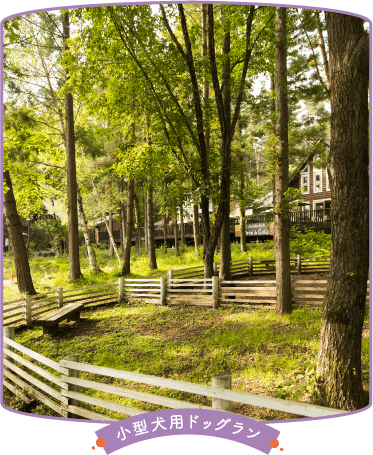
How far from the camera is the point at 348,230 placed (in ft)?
8.89

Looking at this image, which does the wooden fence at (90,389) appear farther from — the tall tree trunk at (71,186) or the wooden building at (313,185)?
the wooden building at (313,185)

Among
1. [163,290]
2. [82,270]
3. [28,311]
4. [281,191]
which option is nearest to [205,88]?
[281,191]

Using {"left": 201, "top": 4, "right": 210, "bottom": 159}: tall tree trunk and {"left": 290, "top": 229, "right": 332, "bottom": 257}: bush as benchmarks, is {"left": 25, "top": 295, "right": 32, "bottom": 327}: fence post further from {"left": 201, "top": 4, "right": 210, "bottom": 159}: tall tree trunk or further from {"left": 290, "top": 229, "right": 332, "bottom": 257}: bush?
{"left": 290, "top": 229, "right": 332, "bottom": 257}: bush

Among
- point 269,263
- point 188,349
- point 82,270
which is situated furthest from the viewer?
point 269,263

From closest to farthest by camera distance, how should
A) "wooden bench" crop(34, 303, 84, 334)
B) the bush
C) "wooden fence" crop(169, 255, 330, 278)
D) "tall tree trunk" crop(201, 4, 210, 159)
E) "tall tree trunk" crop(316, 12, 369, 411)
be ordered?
"wooden bench" crop(34, 303, 84, 334) < "tall tree trunk" crop(316, 12, 369, 411) < the bush < "tall tree trunk" crop(201, 4, 210, 159) < "wooden fence" crop(169, 255, 330, 278)

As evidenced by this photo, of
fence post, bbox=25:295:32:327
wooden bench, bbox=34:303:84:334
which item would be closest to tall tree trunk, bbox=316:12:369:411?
wooden bench, bbox=34:303:84:334

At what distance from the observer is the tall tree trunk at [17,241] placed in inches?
103

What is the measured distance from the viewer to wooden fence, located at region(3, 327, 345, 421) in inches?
88.3

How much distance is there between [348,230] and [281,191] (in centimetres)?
232

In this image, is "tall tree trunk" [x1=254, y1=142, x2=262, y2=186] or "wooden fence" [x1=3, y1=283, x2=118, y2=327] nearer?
"wooden fence" [x1=3, y1=283, x2=118, y2=327]

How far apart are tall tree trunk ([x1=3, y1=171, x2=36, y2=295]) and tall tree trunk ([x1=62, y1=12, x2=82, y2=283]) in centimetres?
36

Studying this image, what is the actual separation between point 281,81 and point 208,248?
7.54ft

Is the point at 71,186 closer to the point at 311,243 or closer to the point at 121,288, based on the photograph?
the point at 121,288

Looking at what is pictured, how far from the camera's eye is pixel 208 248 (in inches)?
181
